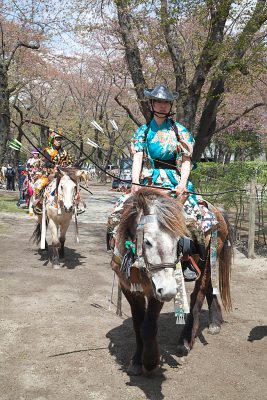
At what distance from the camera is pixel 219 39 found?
395 inches

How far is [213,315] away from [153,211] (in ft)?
7.67

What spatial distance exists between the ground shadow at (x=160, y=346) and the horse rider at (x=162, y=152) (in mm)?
1207

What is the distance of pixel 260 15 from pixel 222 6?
84 centimetres

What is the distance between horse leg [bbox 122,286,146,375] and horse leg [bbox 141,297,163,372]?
0.14 metres

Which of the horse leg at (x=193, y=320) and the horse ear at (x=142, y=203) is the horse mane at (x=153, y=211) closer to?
the horse ear at (x=142, y=203)

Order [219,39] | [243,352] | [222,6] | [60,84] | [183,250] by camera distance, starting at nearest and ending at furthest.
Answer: [183,250] < [243,352] < [222,6] < [219,39] < [60,84]

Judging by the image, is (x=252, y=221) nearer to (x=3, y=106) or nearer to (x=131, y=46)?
(x=131, y=46)

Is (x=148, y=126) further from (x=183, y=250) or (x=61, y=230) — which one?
(x=61, y=230)

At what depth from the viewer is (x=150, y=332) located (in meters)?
3.69

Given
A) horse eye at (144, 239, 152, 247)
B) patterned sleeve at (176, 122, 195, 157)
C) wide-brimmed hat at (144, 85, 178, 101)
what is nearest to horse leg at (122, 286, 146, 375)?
horse eye at (144, 239, 152, 247)

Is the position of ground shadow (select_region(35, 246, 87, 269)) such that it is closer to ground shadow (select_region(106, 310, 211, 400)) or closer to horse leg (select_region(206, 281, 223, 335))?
ground shadow (select_region(106, 310, 211, 400))

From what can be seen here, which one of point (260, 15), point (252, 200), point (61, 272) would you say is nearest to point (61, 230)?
point (61, 272)

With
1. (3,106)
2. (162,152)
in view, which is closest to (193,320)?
(162,152)

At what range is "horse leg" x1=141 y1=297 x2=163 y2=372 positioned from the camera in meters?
3.69
